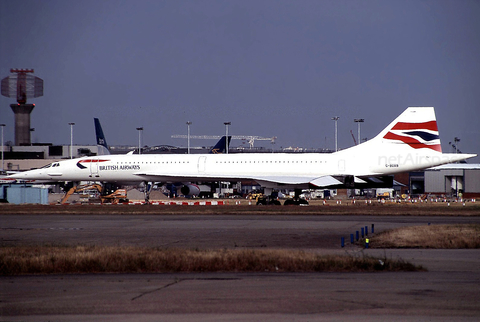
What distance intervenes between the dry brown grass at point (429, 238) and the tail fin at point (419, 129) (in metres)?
20.6

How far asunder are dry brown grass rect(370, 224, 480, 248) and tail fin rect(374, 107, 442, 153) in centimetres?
2063

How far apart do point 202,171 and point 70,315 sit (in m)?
35.0

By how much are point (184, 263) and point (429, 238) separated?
909 centimetres

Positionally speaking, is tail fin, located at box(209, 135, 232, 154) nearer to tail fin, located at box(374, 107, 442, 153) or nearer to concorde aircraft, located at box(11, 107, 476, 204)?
concorde aircraft, located at box(11, 107, 476, 204)

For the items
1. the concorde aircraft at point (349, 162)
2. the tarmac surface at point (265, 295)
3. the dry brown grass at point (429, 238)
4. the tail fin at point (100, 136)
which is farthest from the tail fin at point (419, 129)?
the tail fin at point (100, 136)

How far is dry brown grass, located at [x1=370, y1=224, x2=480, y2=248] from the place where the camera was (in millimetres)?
17578

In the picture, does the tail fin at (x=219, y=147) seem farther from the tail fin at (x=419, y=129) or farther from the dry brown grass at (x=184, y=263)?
the dry brown grass at (x=184, y=263)

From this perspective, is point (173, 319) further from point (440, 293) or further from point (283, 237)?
point (283, 237)

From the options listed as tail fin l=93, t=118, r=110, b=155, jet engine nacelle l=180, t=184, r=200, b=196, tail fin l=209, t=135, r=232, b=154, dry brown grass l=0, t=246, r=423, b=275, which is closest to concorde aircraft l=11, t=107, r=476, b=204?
jet engine nacelle l=180, t=184, r=200, b=196

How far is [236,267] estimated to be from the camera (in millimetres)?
13320

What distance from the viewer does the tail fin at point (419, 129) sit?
40.8 meters

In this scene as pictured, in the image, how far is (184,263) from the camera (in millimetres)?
13539

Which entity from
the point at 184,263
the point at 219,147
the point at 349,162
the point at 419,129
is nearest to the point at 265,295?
the point at 184,263

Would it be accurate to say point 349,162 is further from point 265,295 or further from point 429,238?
point 265,295
